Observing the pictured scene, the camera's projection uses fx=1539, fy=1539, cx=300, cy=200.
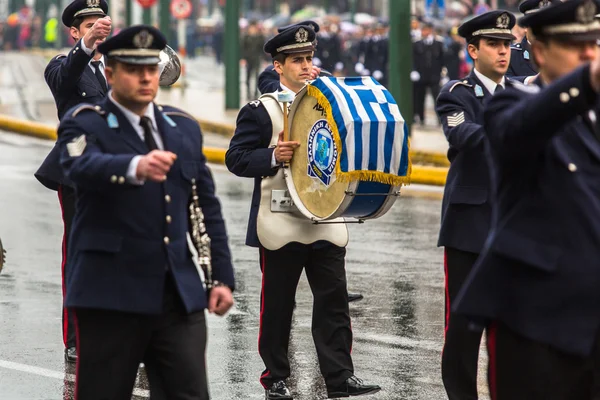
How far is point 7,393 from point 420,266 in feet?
16.1

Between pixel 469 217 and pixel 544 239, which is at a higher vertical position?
pixel 544 239

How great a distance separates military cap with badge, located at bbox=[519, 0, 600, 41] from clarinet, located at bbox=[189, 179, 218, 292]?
1.52m

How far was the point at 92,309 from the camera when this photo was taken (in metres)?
5.46

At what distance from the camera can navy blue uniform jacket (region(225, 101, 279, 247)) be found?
7.83m

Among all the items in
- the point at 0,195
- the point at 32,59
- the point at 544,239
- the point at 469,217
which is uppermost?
the point at 544,239

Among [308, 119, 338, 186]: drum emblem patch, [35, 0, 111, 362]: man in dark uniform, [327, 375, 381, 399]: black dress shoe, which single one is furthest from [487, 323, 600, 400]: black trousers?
[35, 0, 111, 362]: man in dark uniform

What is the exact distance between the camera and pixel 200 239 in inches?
222

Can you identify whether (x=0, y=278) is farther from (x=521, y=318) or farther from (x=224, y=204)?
(x=521, y=318)

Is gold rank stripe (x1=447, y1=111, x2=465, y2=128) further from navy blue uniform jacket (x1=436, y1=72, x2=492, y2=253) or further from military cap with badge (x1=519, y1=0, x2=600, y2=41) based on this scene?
military cap with badge (x1=519, y1=0, x2=600, y2=41)

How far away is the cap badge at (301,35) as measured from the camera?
7959mm

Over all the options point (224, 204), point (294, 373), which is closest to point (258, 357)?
point (294, 373)

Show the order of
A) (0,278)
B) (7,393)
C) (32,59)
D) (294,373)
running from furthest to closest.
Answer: (32,59), (0,278), (294,373), (7,393)

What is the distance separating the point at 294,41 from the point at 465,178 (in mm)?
1328

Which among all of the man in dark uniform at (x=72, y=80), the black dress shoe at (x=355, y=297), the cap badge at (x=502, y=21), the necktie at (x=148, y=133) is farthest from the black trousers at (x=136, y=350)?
the black dress shoe at (x=355, y=297)
